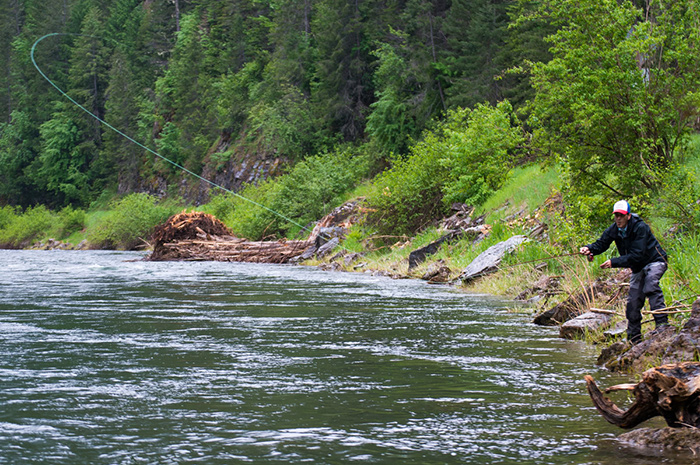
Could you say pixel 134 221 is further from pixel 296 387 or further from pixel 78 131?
pixel 296 387

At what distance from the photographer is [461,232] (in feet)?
68.9

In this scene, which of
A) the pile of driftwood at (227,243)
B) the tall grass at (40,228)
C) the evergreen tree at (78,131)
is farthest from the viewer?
the evergreen tree at (78,131)

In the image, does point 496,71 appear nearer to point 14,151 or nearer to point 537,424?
point 537,424

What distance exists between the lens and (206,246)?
3059cm

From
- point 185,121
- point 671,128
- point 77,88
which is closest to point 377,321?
point 671,128

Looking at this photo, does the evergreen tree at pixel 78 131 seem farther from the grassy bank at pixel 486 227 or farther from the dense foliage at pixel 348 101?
the grassy bank at pixel 486 227

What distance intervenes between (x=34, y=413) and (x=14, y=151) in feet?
251

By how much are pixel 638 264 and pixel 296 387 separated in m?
3.70

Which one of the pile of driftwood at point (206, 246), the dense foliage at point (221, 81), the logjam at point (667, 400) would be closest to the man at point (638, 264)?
the logjam at point (667, 400)

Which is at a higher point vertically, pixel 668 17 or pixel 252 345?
pixel 668 17

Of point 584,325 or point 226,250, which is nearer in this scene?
point 584,325

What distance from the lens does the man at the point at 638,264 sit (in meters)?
7.44

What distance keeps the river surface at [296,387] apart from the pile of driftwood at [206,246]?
1686 centimetres

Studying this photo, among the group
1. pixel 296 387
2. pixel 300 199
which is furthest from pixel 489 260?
pixel 300 199
